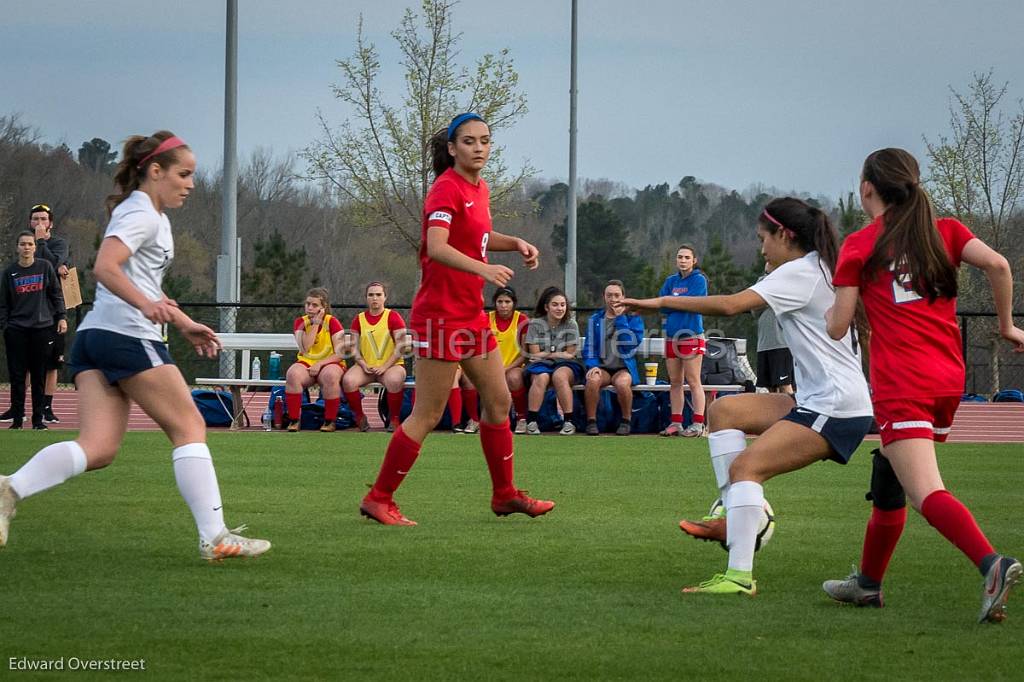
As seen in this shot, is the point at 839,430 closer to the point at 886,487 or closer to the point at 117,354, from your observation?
Answer: the point at 886,487

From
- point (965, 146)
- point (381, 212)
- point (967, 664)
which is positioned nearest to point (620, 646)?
point (967, 664)

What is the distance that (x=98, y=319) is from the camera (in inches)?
224

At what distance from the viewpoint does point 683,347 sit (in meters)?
15.6

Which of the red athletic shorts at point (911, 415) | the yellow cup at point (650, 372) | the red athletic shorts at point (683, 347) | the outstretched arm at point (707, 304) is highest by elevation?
the outstretched arm at point (707, 304)

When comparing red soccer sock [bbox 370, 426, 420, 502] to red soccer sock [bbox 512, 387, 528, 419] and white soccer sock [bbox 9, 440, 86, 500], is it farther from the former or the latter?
red soccer sock [bbox 512, 387, 528, 419]

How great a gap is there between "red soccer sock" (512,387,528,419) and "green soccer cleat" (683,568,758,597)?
11.2 m

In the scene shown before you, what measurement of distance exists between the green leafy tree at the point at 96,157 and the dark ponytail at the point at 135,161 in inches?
2072

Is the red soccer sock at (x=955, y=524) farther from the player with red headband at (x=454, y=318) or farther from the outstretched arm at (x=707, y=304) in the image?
the player with red headband at (x=454, y=318)

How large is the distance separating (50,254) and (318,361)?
3.43 meters

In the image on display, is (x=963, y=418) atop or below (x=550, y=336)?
below

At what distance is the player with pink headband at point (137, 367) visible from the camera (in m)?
5.61

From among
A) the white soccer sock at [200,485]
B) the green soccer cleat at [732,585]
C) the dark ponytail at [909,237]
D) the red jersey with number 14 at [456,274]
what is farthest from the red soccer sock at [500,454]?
the dark ponytail at [909,237]

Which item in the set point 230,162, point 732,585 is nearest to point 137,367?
point 732,585

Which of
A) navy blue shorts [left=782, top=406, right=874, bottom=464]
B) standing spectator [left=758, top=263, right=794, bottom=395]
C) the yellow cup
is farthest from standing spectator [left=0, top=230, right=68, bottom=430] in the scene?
navy blue shorts [left=782, top=406, right=874, bottom=464]
